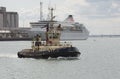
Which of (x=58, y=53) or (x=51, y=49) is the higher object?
(x=51, y=49)

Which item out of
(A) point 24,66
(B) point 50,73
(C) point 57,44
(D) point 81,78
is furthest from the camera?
(C) point 57,44

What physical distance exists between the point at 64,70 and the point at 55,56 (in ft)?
48.1

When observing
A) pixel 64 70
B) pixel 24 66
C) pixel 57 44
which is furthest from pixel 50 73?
pixel 57 44

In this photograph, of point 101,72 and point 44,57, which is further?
point 44,57

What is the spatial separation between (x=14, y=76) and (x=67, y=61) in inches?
759

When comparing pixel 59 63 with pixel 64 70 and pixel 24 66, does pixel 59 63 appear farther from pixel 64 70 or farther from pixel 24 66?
pixel 64 70

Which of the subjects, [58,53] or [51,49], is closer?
[58,53]

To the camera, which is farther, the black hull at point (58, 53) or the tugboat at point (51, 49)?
the tugboat at point (51, 49)

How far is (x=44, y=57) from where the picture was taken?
231 feet

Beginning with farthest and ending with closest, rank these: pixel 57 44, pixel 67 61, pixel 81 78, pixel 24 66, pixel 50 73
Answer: pixel 57 44 < pixel 67 61 < pixel 24 66 < pixel 50 73 < pixel 81 78

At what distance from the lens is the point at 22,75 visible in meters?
49.6

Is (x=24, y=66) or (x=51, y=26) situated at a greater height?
(x=51, y=26)

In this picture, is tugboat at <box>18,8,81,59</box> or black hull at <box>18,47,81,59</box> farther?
tugboat at <box>18,8,81,59</box>

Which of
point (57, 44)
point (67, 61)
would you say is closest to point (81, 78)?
point (67, 61)
